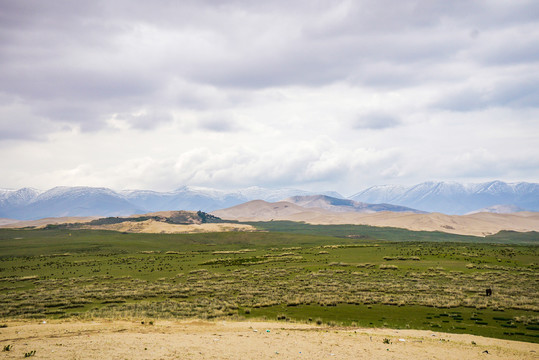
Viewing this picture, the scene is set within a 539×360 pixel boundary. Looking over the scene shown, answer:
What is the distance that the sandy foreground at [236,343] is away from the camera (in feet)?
65.6

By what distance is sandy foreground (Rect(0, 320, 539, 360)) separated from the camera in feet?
65.6

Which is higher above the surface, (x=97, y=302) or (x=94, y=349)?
(x=94, y=349)

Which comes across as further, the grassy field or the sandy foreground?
the grassy field

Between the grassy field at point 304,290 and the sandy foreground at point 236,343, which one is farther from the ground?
the sandy foreground at point 236,343

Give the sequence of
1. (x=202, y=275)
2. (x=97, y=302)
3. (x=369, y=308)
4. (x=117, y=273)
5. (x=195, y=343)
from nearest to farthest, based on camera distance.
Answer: (x=195, y=343) → (x=369, y=308) → (x=97, y=302) → (x=202, y=275) → (x=117, y=273)

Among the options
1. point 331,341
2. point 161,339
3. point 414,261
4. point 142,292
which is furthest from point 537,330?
point 414,261

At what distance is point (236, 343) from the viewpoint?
73.2 ft

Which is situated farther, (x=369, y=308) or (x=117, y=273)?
(x=117, y=273)

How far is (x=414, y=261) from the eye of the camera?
2827 inches

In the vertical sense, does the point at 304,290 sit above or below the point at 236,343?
below

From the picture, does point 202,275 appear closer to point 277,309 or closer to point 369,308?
point 277,309

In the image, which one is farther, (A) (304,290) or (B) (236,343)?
(A) (304,290)

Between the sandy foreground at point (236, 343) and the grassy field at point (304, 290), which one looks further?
the grassy field at point (304, 290)

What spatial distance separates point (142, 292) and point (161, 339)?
2485 centimetres
